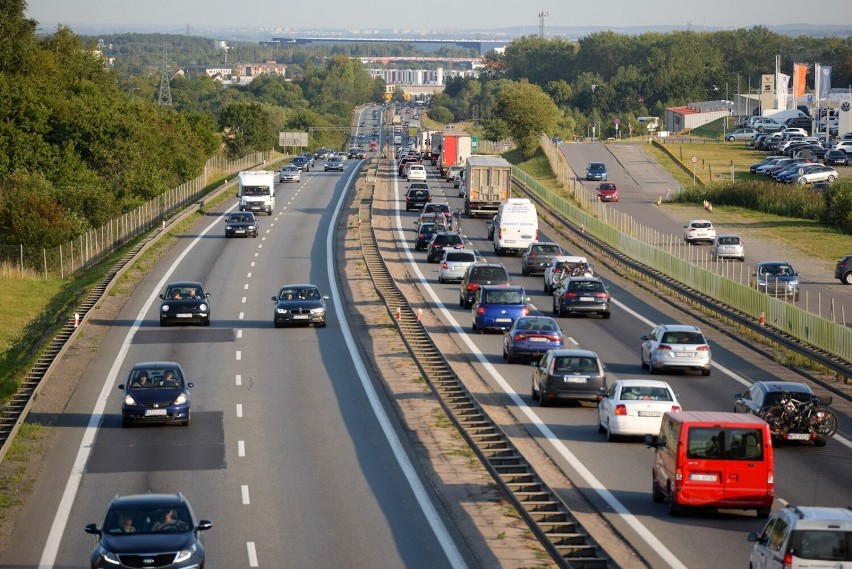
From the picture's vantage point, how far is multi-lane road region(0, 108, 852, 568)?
73.0 feet

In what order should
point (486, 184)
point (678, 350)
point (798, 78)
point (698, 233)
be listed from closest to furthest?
point (678, 350)
point (698, 233)
point (486, 184)
point (798, 78)

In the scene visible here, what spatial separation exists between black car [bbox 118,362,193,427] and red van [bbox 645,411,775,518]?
1273 centimetres

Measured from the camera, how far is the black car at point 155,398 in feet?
104

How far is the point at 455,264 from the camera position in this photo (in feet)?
194

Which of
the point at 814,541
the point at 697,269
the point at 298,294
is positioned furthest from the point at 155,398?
the point at 697,269

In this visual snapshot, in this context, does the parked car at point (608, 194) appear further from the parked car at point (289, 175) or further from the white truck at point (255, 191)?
the parked car at point (289, 175)

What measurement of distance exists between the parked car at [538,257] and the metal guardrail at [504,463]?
12001 mm

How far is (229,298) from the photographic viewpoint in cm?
5466

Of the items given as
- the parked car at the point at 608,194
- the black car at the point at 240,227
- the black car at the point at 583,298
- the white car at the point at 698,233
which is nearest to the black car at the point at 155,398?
the black car at the point at 583,298

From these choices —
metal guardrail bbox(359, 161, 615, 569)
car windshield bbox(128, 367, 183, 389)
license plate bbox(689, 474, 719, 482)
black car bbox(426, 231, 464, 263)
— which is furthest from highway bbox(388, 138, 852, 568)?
black car bbox(426, 231, 464, 263)

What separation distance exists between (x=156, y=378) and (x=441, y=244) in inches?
1350

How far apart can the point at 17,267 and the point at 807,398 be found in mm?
46476

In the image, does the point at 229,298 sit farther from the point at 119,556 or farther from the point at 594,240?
the point at 119,556

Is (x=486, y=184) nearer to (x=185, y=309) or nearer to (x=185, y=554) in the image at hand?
(x=185, y=309)
